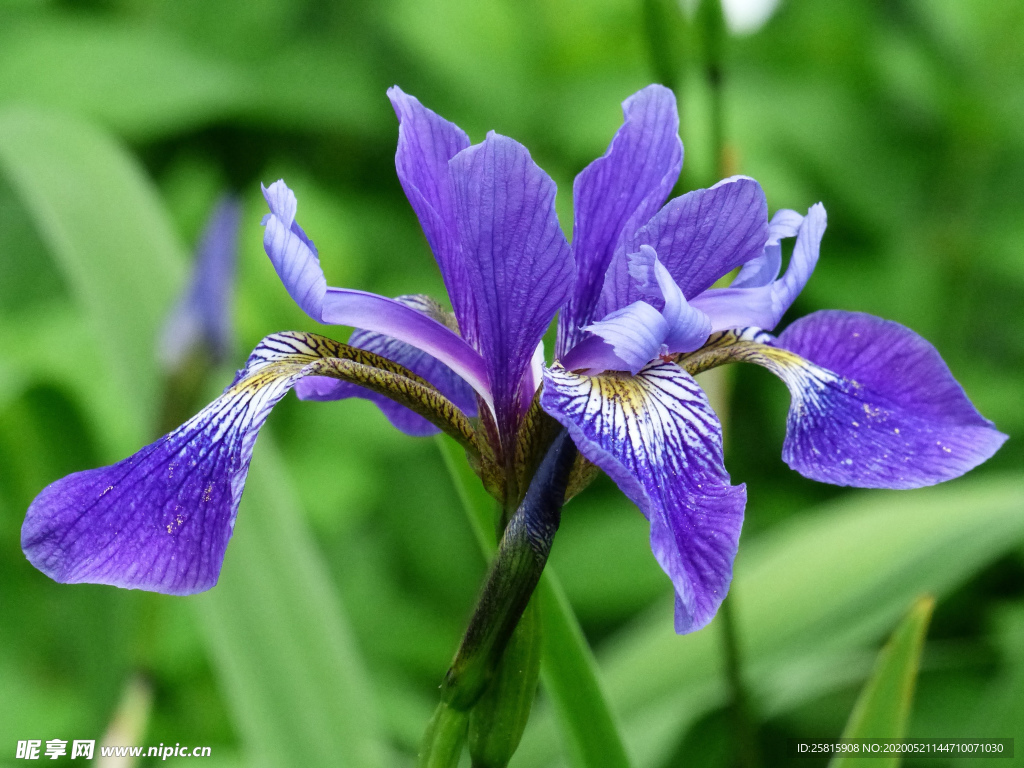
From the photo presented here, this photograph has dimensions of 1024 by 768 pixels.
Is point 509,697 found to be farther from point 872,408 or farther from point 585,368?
point 872,408

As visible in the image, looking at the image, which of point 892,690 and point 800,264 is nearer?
point 800,264

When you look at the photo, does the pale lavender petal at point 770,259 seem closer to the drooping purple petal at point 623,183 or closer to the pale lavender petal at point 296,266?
the drooping purple petal at point 623,183

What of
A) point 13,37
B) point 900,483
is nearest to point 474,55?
point 13,37

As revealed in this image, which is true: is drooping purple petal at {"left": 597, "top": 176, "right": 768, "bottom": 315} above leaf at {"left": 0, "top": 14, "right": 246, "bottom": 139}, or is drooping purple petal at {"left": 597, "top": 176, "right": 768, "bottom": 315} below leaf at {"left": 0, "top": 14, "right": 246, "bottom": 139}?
below

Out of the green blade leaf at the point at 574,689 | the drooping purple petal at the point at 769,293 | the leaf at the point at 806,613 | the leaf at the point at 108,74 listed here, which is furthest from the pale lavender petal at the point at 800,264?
the leaf at the point at 108,74

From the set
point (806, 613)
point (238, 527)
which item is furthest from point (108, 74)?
point (806, 613)

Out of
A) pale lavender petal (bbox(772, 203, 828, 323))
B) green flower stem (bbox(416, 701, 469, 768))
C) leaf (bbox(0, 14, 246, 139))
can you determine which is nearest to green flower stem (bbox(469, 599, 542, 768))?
green flower stem (bbox(416, 701, 469, 768))

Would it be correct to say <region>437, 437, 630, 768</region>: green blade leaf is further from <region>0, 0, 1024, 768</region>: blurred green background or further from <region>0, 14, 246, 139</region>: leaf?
<region>0, 14, 246, 139</region>: leaf
